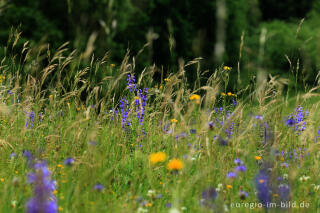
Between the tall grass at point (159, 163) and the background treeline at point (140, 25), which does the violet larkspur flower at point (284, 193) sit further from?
the background treeline at point (140, 25)

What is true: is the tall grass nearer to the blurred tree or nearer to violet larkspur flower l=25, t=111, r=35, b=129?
violet larkspur flower l=25, t=111, r=35, b=129

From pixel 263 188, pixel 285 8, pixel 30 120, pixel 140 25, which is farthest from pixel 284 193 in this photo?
pixel 285 8

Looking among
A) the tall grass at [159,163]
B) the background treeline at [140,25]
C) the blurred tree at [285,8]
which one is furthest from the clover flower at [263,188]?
the blurred tree at [285,8]

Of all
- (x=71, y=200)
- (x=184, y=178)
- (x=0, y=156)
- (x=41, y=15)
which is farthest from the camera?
(x=41, y=15)

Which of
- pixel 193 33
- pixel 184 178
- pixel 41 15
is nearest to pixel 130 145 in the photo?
pixel 184 178

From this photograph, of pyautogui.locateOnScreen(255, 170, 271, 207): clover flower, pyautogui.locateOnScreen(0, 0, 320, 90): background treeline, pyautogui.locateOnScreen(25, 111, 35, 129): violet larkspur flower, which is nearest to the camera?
pyautogui.locateOnScreen(255, 170, 271, 207): clover flower

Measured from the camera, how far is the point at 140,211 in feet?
6.31

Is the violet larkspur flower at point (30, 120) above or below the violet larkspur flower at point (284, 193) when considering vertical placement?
above

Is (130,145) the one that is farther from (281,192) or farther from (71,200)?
(281,192)

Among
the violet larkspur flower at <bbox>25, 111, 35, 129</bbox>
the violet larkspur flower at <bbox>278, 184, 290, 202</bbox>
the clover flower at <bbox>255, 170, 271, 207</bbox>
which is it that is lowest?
the violet larkspur flower at <bbox>278, 184, 290, 202</bbox>

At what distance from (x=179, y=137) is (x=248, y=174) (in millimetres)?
573

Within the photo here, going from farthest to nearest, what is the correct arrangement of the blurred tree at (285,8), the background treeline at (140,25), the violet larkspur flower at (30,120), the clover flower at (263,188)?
the blurred tree at (285,8)
the background treeline at (140,25)
the violet larkspur flower at (30,120)
the clover flower at (263,188)

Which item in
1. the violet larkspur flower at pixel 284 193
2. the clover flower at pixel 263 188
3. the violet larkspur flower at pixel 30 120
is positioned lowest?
the violet larkspur flower at pixel 284 193

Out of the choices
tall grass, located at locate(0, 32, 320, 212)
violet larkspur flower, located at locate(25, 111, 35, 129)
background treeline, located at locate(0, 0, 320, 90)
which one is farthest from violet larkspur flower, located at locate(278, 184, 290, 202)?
background treeline, located at locate(0, 0, 320, 90)
